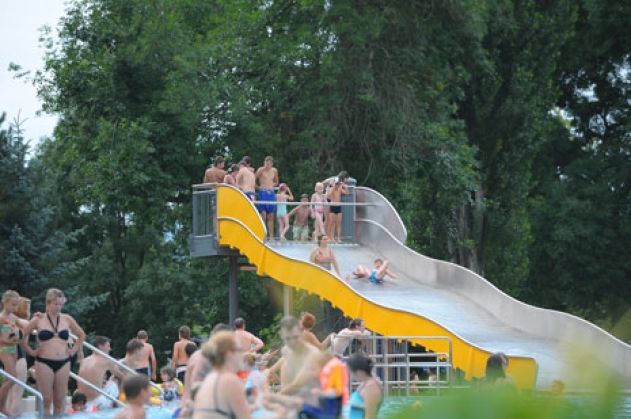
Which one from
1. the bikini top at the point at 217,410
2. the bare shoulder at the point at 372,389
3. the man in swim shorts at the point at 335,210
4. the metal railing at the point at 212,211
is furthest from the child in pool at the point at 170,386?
the bikini top at the point at 217,410

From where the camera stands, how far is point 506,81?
4147 cm

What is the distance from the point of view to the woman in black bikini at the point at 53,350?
15.7 metres

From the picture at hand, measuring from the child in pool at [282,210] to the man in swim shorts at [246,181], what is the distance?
59cm

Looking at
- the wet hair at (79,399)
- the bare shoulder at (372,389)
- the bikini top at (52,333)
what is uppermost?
the bikini top at (52,333)

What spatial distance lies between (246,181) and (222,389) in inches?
867

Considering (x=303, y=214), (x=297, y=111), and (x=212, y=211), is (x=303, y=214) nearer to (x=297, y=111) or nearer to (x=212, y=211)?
(x=212, y=211)

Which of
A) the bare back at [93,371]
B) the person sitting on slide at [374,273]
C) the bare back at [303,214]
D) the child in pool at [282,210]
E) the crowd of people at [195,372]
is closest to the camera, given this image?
the crowd of people at [195,372]

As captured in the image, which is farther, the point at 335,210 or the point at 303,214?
the point at 335,210

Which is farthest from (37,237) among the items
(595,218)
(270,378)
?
(270,378)

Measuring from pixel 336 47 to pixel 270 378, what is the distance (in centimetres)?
2248

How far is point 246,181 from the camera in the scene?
2933 centimetres

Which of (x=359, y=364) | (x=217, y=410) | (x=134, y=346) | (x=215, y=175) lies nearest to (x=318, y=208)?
(x=215, y=175)

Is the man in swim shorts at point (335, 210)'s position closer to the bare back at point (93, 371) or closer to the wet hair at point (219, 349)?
the bare back at point (93, 371)

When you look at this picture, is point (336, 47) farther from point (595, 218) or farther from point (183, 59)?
point (595, 218)
